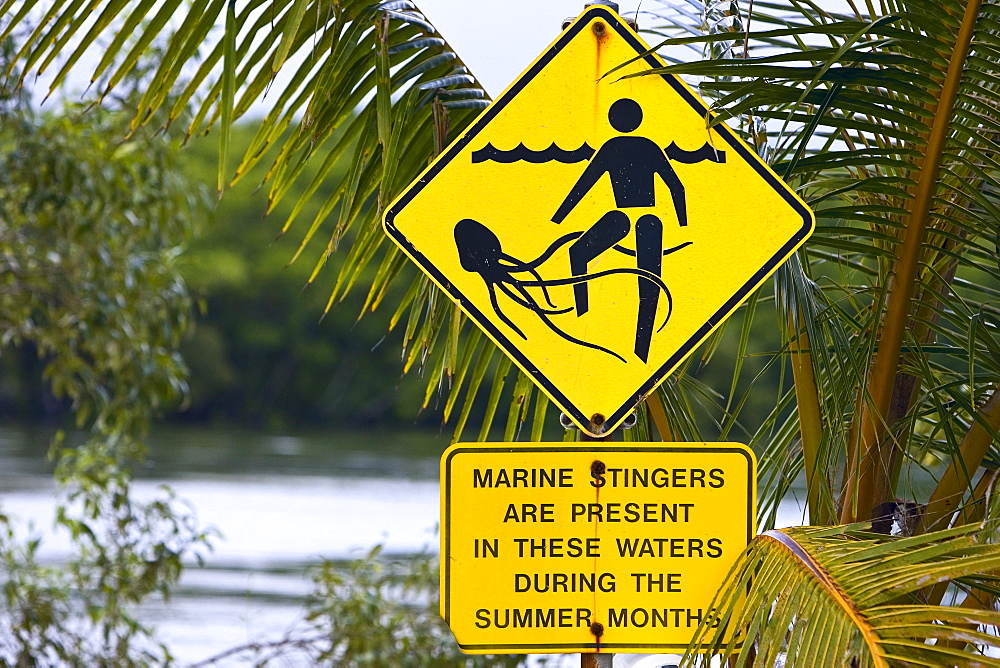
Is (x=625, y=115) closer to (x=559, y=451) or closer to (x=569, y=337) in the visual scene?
(x=569, y=337)

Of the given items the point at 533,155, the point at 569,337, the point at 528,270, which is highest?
the point at 533,155

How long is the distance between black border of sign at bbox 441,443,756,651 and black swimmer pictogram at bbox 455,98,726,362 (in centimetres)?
14

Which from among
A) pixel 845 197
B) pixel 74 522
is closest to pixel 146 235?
pixel 74 522

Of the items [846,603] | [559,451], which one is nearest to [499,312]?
[559,451]

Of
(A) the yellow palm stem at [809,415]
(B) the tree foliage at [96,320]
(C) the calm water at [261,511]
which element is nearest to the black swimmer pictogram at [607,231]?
(A) the yellow palm stem at [809,415]

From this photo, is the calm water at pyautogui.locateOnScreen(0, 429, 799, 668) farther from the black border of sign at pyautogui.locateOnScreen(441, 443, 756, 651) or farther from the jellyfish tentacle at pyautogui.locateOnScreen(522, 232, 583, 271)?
the jellyfish tentacle at pyautogui.locateOnScreen(522, 232, 583, 271)

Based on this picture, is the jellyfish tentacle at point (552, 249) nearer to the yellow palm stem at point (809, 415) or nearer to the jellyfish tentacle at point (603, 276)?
the jellyfish tentacle at point (603, 276)

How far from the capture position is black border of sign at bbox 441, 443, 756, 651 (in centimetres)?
170

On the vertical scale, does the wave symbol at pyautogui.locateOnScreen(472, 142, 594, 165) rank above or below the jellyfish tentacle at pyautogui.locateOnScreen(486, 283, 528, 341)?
above

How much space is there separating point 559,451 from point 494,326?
214mm

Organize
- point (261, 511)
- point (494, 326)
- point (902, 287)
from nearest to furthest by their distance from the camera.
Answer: point (494, 326)
point (902, 287)
point (261, 511)

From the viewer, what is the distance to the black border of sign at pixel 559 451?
66.9 inches

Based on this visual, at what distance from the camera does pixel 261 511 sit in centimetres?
1888

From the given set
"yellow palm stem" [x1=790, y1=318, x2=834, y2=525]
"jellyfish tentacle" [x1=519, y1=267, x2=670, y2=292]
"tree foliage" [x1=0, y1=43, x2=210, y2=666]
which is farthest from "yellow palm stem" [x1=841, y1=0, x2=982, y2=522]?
"tree foliage" [x1=0, y1=43, x2=210, y2=666]
